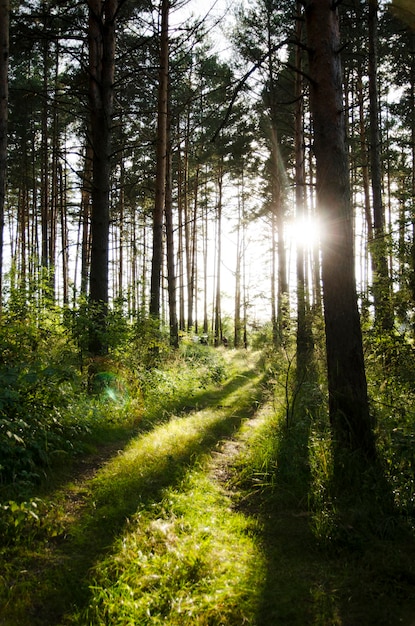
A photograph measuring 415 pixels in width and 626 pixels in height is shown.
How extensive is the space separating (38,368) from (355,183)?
20464 millimetres

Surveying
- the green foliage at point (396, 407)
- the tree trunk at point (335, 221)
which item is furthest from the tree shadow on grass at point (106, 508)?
the green foliage at point (396, 407)

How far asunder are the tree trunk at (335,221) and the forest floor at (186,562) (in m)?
1.14

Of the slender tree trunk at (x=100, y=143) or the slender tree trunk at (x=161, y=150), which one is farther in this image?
the slender tree trunk at (x=161, y=150)

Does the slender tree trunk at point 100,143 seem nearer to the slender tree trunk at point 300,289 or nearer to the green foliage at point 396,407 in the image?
the slender tree trunk at point 300,289

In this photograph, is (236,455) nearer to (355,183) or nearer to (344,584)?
(344,584)

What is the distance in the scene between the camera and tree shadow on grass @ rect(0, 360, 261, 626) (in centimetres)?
246

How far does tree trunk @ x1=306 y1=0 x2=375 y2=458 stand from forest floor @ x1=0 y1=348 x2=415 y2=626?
1139mm

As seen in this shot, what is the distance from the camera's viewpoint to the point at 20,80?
19234 millimetres

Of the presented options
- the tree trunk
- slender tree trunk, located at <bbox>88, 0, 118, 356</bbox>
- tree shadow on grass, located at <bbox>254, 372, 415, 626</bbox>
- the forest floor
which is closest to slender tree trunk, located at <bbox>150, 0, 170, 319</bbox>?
slender tree trunk, located at <bbox>88, 0, 118, 356</bbox>

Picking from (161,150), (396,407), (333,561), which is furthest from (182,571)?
(161,150)

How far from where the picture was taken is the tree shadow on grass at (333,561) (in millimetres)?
2367

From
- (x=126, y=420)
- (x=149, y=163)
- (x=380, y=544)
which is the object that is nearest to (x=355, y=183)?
(x=149, y=163)

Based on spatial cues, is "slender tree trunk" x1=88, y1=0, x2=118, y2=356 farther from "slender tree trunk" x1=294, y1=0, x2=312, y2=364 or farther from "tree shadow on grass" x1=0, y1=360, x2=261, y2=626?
"slender tree trunk" x1=294, y1=0, x2=312, y2=364

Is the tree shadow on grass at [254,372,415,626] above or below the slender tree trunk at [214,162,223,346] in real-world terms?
below
